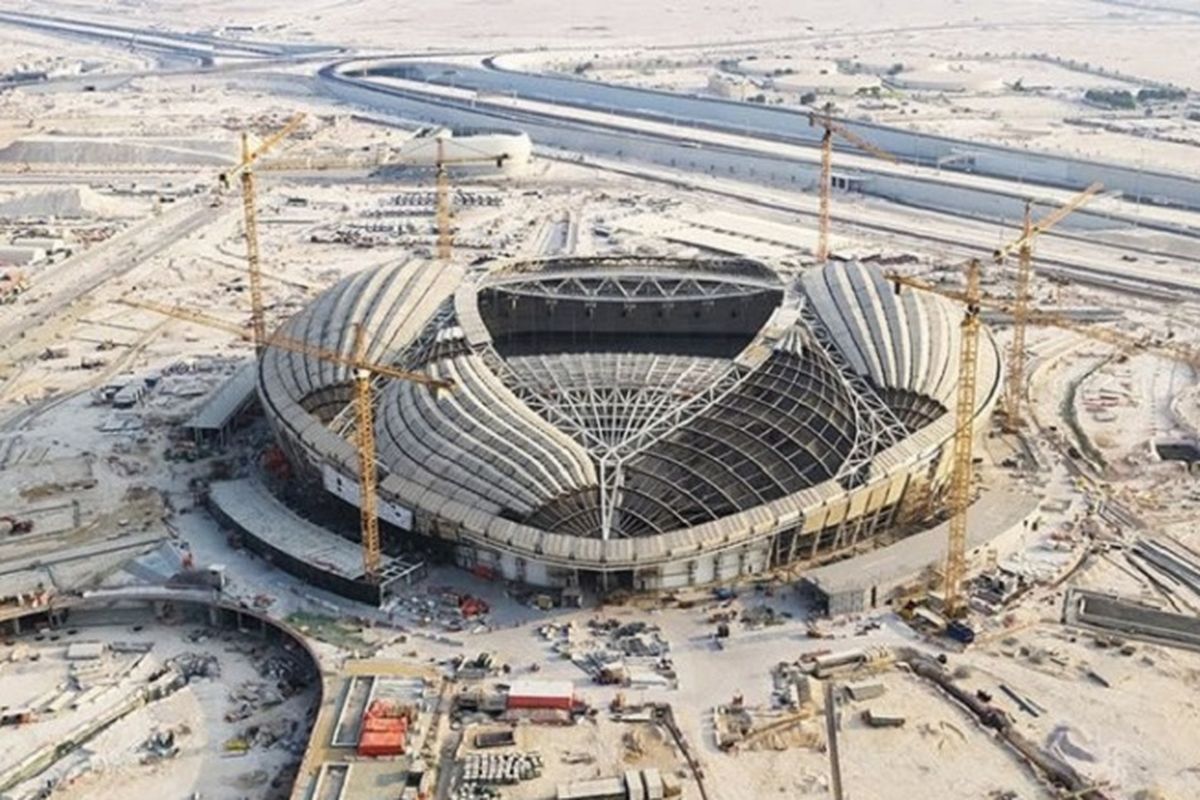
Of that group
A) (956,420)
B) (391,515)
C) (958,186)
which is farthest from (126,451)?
(958,186)

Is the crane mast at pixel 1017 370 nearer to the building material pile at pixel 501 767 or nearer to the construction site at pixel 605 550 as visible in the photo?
the construction site at pixel 605 550

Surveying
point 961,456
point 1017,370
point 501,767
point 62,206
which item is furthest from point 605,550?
point 62,206

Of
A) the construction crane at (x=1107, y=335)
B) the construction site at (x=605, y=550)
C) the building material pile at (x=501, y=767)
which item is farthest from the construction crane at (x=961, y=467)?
the construction crane at (x=1107, y=335)

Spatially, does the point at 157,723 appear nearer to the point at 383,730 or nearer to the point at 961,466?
the point at 383,730

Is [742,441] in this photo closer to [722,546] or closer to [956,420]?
[722,546]

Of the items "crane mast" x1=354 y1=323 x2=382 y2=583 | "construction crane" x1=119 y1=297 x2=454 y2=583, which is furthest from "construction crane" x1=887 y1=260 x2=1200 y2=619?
"crane mast" x1=354 y1=323 x2=382 y2=583

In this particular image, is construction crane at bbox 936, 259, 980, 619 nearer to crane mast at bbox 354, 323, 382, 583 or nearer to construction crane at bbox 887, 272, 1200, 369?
crane mast at bbox 354, 323, 382, 583
